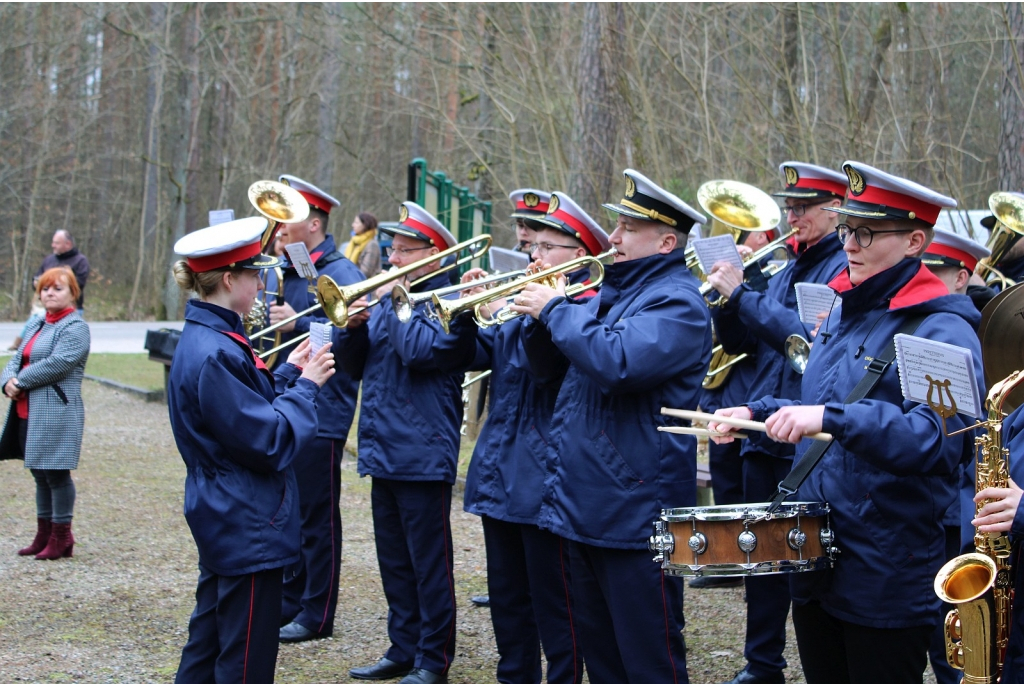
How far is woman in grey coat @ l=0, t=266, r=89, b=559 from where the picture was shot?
263 inches

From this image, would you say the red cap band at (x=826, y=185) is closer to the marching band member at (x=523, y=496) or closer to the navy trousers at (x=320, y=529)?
the marching band member at (x=523, y=496)

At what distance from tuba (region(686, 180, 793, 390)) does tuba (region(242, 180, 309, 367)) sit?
2.07 meters

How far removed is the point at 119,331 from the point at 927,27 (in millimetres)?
15754

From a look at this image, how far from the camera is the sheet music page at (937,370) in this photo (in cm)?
268

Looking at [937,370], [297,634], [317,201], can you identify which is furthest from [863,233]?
[297,634]

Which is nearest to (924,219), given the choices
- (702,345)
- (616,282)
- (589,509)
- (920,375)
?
(920,375)

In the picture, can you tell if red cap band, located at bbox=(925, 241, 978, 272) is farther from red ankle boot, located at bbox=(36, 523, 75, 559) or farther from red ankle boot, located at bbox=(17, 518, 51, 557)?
red ankle boot, located at bbox=(17, 518, 51, 557)

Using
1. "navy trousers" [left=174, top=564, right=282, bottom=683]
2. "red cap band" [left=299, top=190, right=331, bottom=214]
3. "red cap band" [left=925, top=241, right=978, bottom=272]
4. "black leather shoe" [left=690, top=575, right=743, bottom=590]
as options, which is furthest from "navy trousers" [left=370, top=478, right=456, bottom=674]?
"red cap band" [left=925, top=241, right=978, bottom=272]

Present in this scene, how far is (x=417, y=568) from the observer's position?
4.92 m

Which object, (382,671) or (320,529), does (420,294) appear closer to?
(320,529)

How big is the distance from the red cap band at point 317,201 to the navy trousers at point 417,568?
5.46 ft

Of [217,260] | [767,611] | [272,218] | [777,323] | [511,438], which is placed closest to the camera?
[217,260]

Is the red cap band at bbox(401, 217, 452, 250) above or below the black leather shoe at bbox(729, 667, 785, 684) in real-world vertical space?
above

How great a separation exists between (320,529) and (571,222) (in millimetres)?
2116
